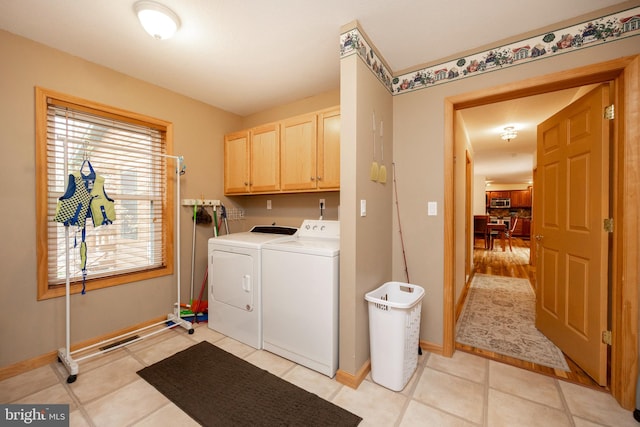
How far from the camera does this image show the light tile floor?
151 centimetres

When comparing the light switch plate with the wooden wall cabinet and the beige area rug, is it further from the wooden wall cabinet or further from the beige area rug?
the beige area rug

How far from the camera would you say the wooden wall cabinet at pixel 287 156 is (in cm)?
243

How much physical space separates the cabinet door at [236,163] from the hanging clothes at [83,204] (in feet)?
4.35

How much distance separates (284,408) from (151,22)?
259 centimetres

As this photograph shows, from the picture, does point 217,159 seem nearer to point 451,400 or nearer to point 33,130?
point 33,130

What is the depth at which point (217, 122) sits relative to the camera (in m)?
3.27

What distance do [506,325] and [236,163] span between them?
3.58 metres

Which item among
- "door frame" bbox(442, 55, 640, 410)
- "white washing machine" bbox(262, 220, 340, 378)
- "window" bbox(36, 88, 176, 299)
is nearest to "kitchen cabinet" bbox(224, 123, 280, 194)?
"window" bbox(36, 88, 176, 299)

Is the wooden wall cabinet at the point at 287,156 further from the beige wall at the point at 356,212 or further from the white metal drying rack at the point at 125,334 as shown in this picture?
the white metal drying rack at the point at 125,334

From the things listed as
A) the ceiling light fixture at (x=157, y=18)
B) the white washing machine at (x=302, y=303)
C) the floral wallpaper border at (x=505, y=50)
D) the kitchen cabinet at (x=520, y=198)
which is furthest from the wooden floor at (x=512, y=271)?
the ceiling light fixture at (x=157, y=18)

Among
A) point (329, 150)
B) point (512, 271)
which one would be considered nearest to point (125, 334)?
point (329, 150)

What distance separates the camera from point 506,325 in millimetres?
2777

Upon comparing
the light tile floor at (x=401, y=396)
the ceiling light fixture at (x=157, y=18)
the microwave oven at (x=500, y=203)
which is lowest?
the light tile floor at (x=401, y=396)

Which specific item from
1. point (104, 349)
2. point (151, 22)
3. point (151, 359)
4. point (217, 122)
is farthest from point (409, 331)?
point (217, 122)
